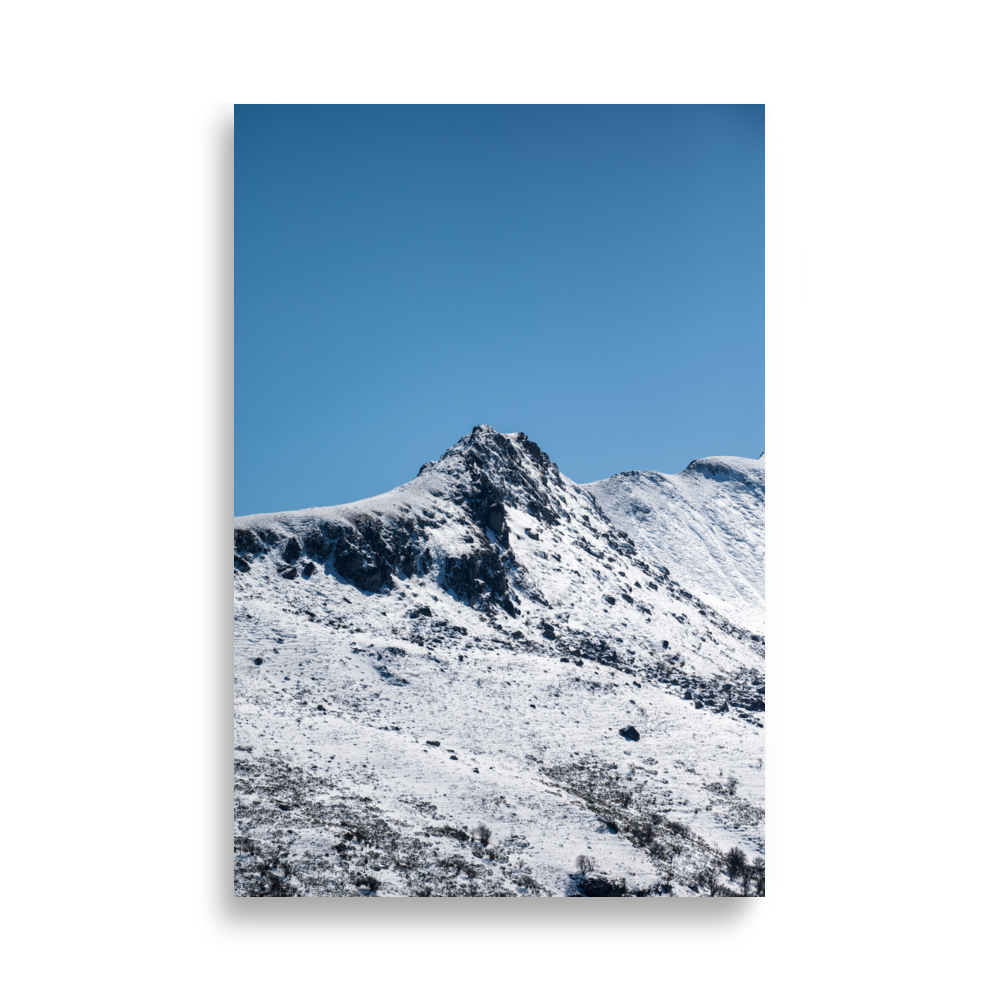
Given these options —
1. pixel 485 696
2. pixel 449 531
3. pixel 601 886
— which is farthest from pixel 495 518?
pixel 601 886

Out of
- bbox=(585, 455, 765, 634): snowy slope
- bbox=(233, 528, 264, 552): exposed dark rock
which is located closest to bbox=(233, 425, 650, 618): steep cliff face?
bbox=(233, 528, 264, 552): exposed dark rock

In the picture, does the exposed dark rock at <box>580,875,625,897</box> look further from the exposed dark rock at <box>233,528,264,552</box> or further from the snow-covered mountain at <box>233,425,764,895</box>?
the exposed dark rock at <box>233,528,264,552</box>

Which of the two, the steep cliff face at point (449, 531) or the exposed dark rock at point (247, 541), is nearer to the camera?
the exposed dark rock at point (247, 541)

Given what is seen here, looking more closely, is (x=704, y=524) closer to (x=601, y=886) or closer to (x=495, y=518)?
(x=495, y=518)

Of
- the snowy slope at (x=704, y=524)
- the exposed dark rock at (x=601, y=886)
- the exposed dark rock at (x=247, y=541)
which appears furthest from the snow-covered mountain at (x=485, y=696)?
the snowy slope at (x=704, y=524)

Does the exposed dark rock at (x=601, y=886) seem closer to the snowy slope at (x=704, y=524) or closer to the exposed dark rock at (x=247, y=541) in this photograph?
the exposed dark rock at (x=247, y=541)

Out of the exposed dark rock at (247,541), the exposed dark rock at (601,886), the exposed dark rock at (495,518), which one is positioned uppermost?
the exposed dark rock at (495,518)

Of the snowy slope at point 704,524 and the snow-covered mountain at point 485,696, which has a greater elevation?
the snowy slope at point 704,524
